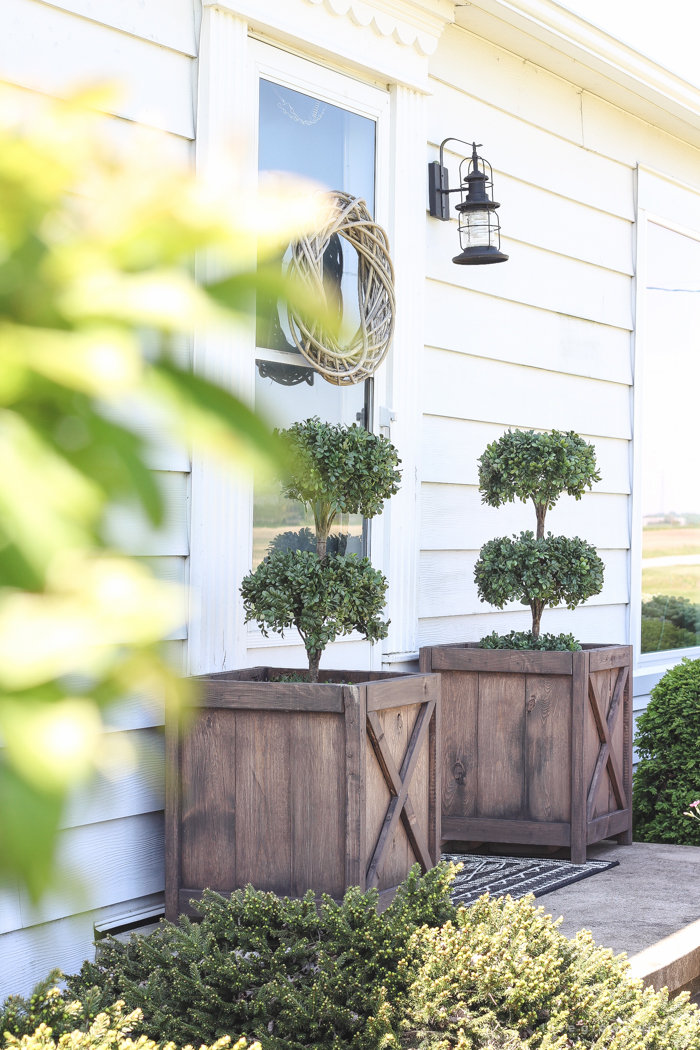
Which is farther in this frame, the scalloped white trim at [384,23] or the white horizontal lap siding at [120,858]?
the scalloped white trim at [384,23]

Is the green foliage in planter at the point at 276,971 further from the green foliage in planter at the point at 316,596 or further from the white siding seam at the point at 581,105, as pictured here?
the white siding seam at the point at 581,105

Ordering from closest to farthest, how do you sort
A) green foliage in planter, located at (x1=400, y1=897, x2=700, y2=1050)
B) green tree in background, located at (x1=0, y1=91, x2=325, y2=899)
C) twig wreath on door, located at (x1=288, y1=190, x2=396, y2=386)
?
green tree in background, located at (x1=0, y1=91, x2=325, y2=899), green foliage in planter, located at (x1=400, y1=897, x2=700, y2=1050), twig wreath on door, located at (x1=288, y1=190, x2=396, y2=386)

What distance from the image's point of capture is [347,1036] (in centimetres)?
182

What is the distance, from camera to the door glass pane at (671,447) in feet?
16.8

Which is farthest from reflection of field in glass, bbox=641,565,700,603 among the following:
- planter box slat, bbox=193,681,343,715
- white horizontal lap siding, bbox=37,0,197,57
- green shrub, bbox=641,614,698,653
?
white horizontal lap siding, bbox=37,0,197,57

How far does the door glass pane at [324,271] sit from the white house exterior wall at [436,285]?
9cm

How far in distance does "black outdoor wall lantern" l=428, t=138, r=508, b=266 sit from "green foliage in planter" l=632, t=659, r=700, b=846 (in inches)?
69.8

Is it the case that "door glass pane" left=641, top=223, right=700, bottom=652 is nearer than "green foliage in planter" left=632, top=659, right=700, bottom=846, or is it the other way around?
"green foliage in planter" left=632, top=659, right=700, bottom=846

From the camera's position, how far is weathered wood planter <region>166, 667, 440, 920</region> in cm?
242

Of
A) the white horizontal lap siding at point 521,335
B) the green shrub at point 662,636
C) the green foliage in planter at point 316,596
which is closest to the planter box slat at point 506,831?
the green foliage in planter at point 316,596

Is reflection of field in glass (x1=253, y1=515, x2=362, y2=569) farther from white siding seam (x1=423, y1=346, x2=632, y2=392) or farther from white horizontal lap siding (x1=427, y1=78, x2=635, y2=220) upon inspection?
white horizontal lap siding (x1=427, y1=78, x2=635, y2=220)

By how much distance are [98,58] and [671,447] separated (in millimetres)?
3732

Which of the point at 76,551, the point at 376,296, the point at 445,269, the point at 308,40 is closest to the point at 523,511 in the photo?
the point at 445,269

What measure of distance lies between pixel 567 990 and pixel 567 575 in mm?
1739
